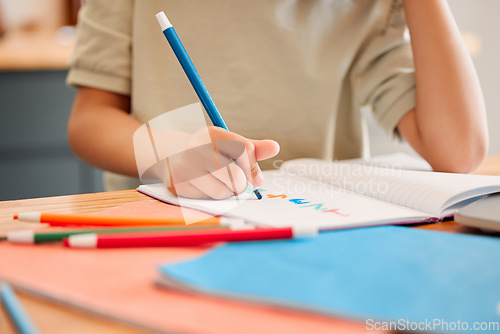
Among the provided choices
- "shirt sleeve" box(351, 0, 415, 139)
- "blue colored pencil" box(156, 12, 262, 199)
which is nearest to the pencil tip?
"blue colored pencil" box(156, 12, 262, 199)

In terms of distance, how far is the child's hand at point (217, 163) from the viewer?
1.28ft

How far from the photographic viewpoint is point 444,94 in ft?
2.01

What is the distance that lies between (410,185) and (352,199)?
0.05 meters

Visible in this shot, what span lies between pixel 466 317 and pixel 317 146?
0.54 metres

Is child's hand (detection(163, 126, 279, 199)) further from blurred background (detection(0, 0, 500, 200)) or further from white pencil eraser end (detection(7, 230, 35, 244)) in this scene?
blurred background (detection(0, 0, 500, 200))

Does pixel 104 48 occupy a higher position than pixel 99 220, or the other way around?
pixel 104 48

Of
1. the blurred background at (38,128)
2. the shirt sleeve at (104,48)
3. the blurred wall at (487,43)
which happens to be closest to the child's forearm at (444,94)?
the shirt sleeve at (104,48)

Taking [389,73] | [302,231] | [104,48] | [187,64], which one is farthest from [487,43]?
[302,231]

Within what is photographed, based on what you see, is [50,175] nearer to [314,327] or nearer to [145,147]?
[145,147]

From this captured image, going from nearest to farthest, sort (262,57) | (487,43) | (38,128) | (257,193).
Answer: (257,193)
(262,57)
(38,128)
(487,43)

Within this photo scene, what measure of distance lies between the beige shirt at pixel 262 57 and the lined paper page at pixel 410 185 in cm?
20

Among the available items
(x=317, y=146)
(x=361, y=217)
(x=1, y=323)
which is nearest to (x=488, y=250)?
(x=361, y=217)

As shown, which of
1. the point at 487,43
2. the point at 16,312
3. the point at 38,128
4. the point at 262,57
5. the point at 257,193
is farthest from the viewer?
the point at 487,43

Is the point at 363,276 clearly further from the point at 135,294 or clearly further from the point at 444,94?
the point at 444,94
